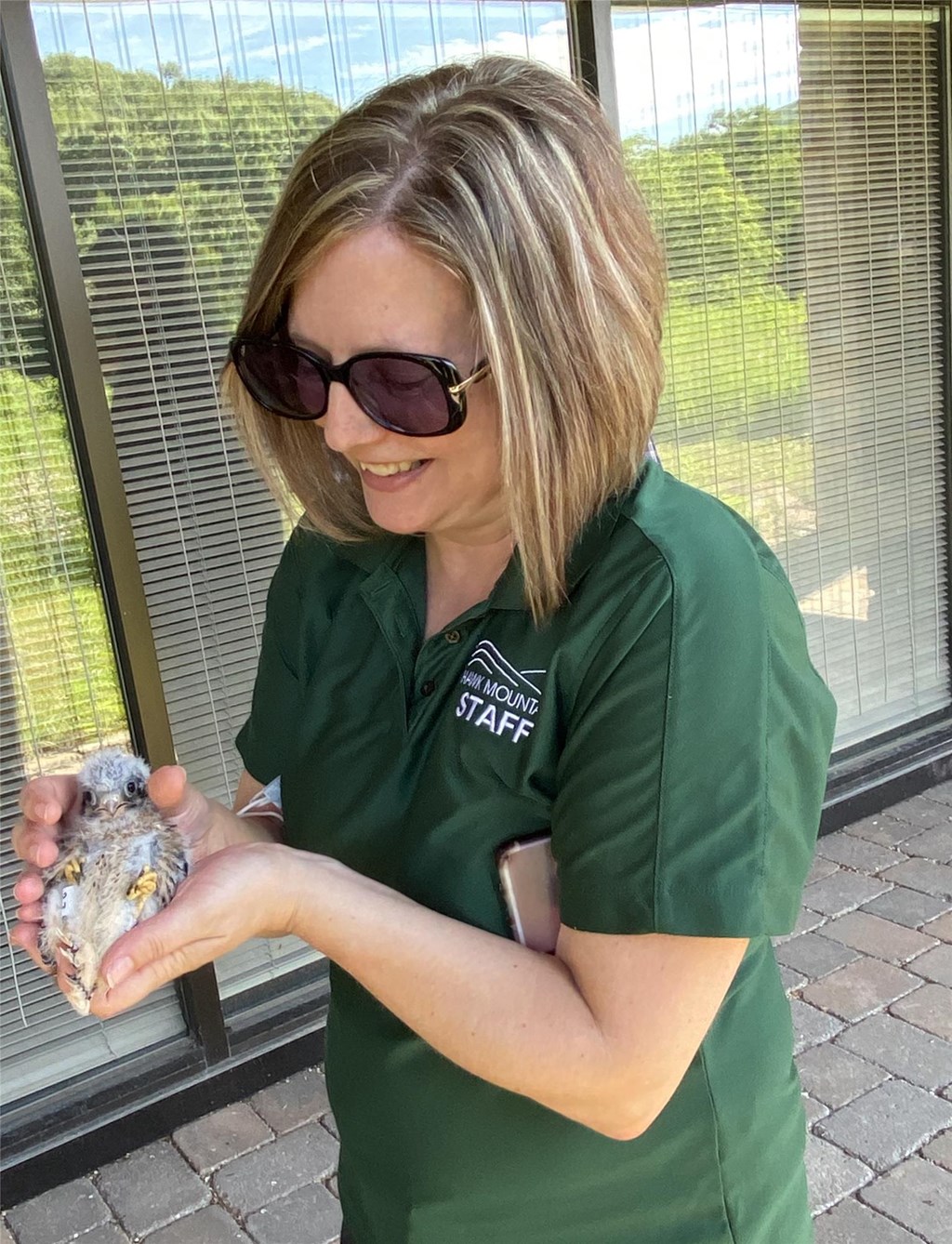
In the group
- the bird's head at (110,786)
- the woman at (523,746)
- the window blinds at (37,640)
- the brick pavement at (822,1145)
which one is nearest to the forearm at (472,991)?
the woman at (523,746)

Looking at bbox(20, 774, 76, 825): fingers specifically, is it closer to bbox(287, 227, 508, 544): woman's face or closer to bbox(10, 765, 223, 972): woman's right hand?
bbox(10, 765, 223, 972): woman's right hand

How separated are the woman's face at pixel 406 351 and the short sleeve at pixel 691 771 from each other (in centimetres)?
34

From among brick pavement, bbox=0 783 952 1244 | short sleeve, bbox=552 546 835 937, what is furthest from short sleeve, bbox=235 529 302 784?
brick pavement, bbox=0 783 952 1244

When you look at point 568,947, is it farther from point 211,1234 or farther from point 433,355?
point 211,1234

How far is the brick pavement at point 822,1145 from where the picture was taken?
3004 mm

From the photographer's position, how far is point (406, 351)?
4.35ft

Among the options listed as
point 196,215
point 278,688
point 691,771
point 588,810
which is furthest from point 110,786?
point 196,215

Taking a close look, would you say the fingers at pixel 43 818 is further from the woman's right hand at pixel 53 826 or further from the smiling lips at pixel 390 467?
the smiling lips at pixel 390 467

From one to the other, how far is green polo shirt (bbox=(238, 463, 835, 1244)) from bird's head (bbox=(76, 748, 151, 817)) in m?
0.23

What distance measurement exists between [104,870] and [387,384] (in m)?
0.70

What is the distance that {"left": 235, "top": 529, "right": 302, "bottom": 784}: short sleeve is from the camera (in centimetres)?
172

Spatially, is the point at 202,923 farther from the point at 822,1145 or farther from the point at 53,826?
the point at 822,1145

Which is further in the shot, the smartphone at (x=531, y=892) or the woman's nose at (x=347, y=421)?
the woman's nose at (x=347, y=421)

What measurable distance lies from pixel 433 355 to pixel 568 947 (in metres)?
0.71
